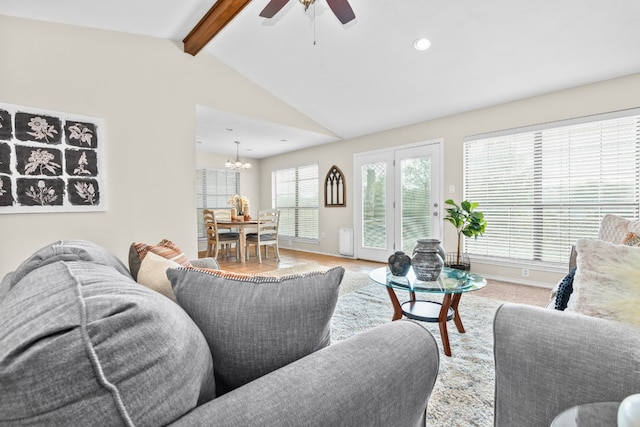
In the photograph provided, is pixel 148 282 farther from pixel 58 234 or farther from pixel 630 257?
pixel 58 234

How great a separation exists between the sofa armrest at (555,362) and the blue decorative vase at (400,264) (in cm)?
115

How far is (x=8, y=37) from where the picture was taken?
2.63 meters

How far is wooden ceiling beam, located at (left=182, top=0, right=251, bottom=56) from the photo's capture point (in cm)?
278

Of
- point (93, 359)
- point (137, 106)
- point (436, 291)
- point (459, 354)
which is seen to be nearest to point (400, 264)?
point (436, 291)

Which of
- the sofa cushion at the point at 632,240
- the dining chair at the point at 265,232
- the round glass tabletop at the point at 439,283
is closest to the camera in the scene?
the sofa cushion at the point at 632,240

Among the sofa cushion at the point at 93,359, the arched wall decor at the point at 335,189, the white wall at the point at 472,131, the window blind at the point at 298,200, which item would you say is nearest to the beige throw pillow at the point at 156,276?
the sofa cushion at the point at 93,359

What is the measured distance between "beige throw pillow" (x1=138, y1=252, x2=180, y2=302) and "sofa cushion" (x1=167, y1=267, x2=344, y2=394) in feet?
0.58

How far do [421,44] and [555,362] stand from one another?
308 cm

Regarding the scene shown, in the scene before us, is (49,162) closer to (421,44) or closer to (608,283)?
(421,44)

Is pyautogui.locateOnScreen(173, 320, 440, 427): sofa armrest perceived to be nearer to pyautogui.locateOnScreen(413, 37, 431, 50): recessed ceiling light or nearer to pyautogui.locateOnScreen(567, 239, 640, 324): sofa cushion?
pyautogui.locateOnScreen(567, 239, 640, 324): sofa cushion

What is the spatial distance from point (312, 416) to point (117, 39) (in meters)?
3.94

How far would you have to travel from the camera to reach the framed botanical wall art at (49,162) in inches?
103

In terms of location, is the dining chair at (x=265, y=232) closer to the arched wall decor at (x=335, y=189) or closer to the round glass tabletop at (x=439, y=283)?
the arched wall decor at (x=335, y=189)

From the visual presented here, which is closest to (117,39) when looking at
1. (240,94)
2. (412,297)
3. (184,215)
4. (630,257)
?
(240,94)
